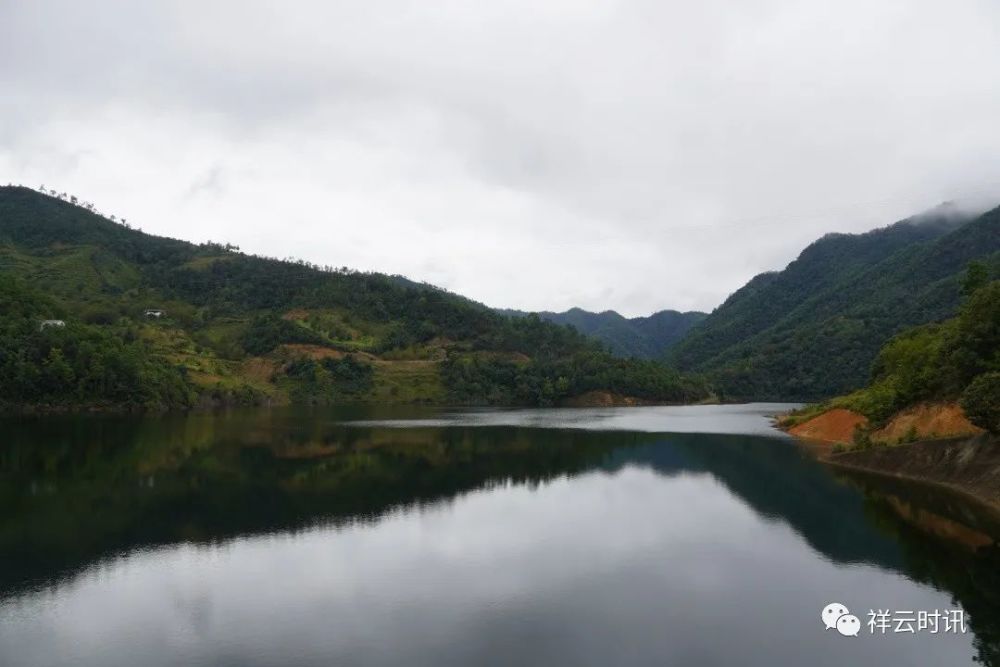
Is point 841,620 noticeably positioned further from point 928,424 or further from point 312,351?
point 312,351

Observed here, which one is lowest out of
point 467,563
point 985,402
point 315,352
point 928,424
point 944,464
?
point 467,563

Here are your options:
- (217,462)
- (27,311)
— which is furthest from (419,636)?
(27,311)

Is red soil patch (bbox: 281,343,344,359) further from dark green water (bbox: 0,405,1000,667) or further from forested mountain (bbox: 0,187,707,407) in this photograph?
dark green water (bbox: 0,405,1000,667)

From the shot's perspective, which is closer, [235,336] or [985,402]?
[985,402]

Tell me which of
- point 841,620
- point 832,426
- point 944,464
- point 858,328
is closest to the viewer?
point 841,620

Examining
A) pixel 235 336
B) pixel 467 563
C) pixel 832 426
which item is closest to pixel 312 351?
pixel 235 336

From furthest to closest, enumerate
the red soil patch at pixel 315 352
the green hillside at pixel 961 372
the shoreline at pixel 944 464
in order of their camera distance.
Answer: the red soil patch at pixel 315 352
the shoreline at pixel 944 464
the green hillside at pixel 961 372

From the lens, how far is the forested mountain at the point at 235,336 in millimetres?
81500

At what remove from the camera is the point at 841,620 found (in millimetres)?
17234

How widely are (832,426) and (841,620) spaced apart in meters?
47.3

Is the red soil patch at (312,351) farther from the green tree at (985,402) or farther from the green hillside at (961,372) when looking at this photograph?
the green tree at (985,402)

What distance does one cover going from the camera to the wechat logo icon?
16.7 meters

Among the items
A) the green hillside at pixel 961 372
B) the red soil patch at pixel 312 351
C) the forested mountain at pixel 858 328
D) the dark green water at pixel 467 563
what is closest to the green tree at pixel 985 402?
the green hillside at pixel 961 372

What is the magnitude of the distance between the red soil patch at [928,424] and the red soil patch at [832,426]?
7861mm
